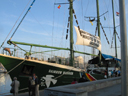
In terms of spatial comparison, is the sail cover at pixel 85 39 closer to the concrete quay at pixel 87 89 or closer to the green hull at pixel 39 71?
the green hull at pixel 39 71

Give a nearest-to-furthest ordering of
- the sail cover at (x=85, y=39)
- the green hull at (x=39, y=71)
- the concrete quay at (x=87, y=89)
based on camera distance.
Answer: the concrete quay at (x=87, y=89), the green hull at (x=39, y=71), the sail cover at (x=85, y=39)

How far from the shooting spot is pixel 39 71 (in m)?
11.7

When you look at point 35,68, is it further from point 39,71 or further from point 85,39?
point 85,39

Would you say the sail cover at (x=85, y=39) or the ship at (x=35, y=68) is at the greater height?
the sail cover at (x=85, y=39)

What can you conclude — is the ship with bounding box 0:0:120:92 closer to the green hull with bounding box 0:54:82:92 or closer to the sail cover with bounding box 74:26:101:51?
the green hull with bounding box 0:54:82:92

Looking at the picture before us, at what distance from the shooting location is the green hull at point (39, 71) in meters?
11.0

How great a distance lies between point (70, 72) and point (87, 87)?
6490mm

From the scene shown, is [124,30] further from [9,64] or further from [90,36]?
[90,36]

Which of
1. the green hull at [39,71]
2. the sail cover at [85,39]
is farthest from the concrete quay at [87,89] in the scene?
the sail cover at [85,39]

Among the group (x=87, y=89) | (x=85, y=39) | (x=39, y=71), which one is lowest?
(x=87, y=89)

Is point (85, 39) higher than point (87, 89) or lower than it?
higher

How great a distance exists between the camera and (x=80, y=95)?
4.43m

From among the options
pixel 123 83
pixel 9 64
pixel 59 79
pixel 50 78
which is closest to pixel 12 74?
pixel 9 64

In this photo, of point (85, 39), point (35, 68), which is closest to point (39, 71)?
point (35, 68)
